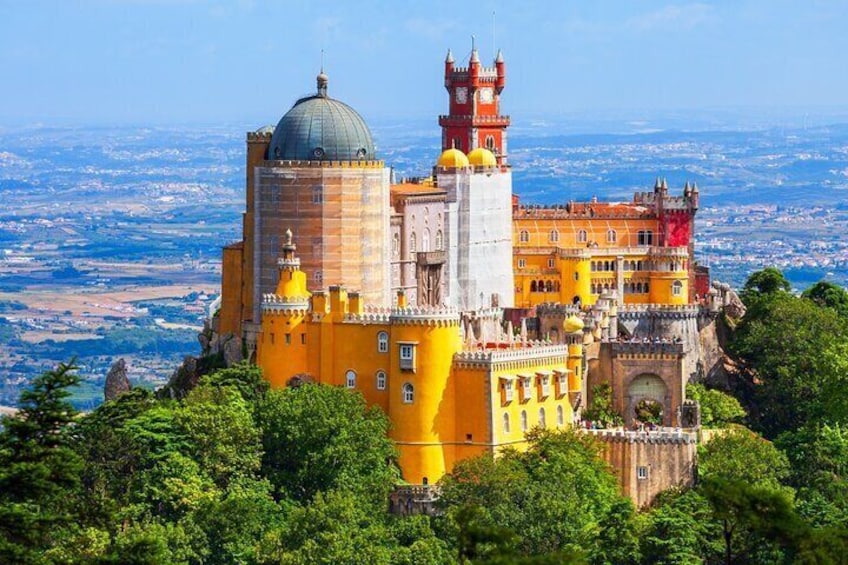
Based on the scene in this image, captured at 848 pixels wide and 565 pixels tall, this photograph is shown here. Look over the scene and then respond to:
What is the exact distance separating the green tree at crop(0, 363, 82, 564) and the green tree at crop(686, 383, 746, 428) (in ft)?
159

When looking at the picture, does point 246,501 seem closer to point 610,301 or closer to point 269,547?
point 269,547

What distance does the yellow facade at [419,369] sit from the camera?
111875 mm

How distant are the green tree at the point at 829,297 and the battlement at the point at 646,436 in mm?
31574

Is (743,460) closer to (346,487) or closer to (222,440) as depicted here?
(346,487)

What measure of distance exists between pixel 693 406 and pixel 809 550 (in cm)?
3295

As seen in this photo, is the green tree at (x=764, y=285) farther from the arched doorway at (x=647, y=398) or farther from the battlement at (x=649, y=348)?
the arched doorway at (x=647, y=398)

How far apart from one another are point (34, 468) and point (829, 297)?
76.5 meters

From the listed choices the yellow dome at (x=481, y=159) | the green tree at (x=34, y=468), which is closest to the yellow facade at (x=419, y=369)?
the yellow dome at (x=481, y=159)

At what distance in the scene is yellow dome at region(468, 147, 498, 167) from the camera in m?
136

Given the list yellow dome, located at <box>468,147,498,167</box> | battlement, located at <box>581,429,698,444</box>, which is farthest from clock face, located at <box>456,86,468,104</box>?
battlement, located at <box>581,429,698,444</box>

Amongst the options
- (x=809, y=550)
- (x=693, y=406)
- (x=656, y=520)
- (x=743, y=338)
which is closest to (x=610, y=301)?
(x=743, y=338)

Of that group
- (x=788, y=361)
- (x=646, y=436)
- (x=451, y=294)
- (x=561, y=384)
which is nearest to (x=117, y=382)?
(x=451, y=294)

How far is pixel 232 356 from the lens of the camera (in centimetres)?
12225

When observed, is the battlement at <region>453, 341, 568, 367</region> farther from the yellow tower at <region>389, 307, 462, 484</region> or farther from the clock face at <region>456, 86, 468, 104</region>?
the clock face at <region>456, 86, 468, 104</region>
